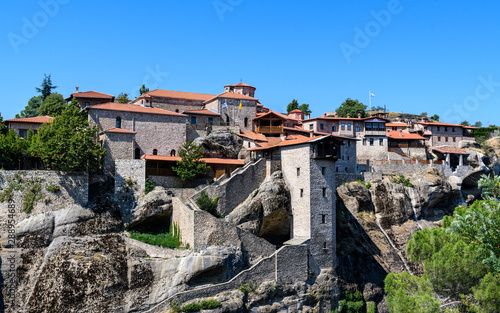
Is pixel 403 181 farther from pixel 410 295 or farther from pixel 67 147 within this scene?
pixel 67 147

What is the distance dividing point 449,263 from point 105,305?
23.4m

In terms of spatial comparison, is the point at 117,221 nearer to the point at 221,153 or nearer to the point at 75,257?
the point at 75,257

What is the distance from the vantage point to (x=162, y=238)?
41.7m

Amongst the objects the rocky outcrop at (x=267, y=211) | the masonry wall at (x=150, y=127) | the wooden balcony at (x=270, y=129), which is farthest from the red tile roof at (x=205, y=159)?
the wooden balcony at (x=270, y=129)

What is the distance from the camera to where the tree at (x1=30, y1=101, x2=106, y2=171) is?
138ft

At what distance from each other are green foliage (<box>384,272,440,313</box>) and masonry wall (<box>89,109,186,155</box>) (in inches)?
1144

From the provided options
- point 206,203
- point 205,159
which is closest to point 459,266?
point 206,203

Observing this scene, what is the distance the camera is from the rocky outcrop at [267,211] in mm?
43656

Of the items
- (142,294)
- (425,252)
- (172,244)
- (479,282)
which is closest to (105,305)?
(142,294)

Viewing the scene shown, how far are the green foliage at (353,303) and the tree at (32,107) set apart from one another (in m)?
46.5

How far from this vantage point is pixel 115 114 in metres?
50.5

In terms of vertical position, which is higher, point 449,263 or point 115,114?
point 115,114


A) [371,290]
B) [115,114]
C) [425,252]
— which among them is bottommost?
[371,290]

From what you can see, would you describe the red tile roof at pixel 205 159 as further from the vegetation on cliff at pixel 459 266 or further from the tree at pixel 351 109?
the tree at pixel 351 109
